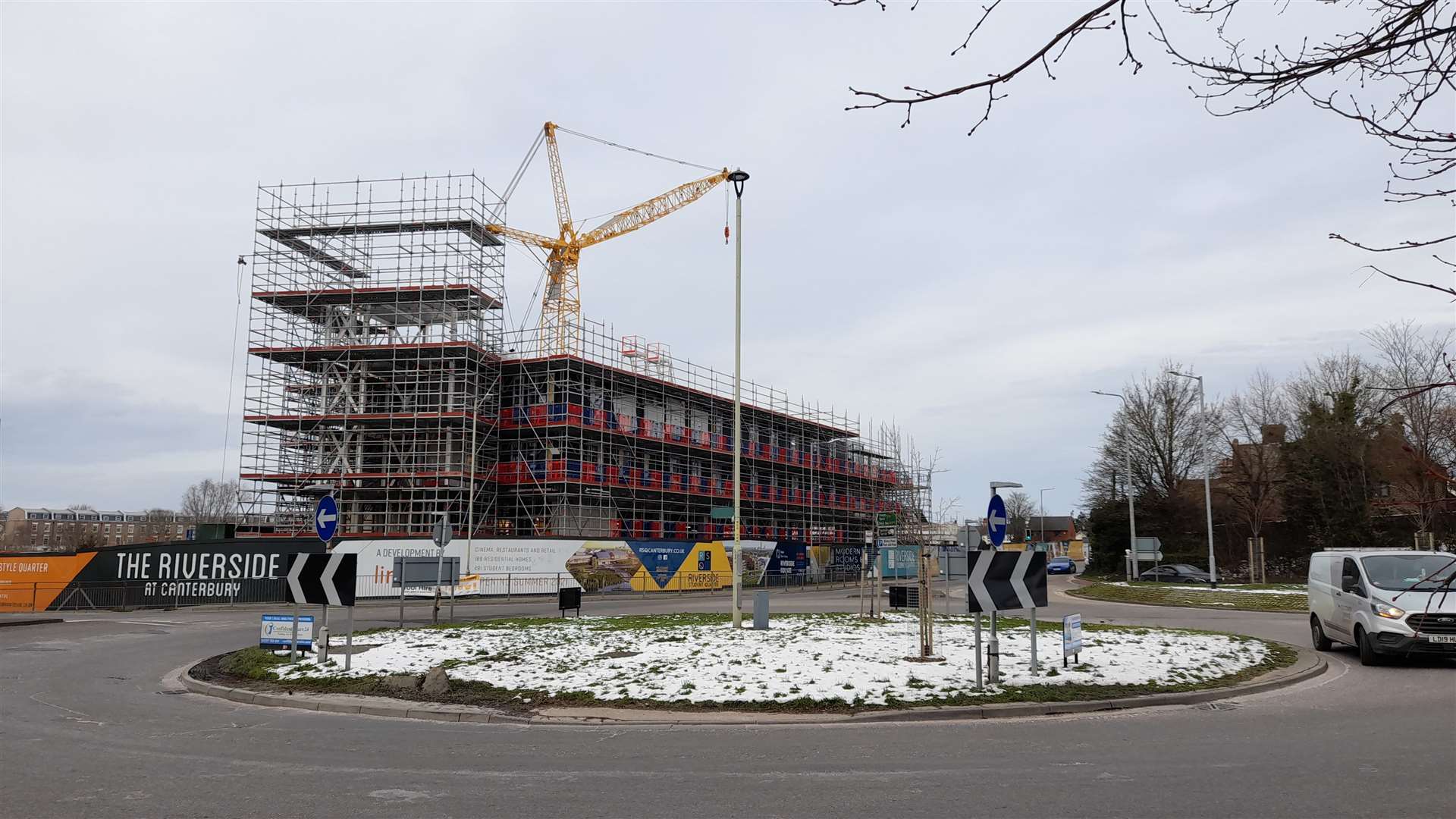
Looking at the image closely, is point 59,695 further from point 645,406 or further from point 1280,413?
point 1280,413

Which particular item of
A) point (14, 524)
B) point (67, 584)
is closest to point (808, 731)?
point (67, 584)

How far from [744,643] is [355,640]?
24.5ft

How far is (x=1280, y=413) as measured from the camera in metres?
57.9

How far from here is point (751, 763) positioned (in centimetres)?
829

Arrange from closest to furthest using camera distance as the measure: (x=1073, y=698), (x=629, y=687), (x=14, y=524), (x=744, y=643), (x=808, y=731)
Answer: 1. (x=808, y=731)
2. (x=1073, y=698)
3. (x=629, y=687)
4. (x=744, y=643)
5. (x=14, y=524)

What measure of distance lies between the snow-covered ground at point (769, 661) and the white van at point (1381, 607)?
53.2 inches

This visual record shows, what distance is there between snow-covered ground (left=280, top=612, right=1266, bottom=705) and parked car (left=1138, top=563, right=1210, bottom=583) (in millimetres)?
31038

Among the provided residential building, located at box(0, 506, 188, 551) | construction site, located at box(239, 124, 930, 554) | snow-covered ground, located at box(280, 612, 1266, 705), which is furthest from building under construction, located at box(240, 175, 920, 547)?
residential building, located at box(0, 506, 188, 551)

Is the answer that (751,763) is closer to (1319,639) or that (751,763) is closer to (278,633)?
(278,633)

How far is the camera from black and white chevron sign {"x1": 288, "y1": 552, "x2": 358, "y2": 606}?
1431 cm

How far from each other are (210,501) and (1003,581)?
430 feet

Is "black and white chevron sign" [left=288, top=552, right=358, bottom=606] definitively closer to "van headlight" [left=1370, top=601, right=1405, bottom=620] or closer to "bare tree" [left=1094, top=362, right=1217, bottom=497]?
"van headlight" [left=1370, top=601, right=1405, bottom=620]

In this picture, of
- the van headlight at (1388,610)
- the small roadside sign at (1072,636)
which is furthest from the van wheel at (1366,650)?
the small roadside sign at (1072,636)

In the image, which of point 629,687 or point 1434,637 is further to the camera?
point 1434,637
